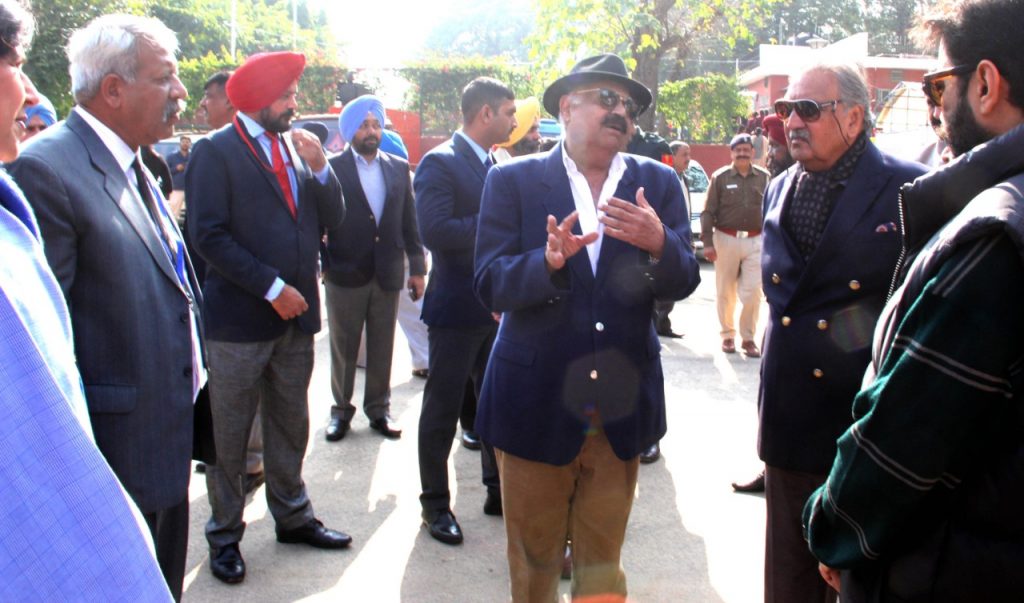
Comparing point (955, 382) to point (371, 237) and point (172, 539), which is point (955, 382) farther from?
point (371, 237)

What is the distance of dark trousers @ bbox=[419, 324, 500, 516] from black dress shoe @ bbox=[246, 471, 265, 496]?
1140 mm

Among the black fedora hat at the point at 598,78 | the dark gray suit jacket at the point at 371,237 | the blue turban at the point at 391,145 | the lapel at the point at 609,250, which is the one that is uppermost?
the black fedora hat at the point at 598,78

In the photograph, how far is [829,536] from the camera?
177 cm

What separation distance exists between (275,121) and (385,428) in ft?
8.28

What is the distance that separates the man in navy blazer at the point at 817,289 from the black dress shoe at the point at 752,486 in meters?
1.85

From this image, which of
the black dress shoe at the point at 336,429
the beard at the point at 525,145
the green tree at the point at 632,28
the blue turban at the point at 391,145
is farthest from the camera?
the green tree at the point at 632,28

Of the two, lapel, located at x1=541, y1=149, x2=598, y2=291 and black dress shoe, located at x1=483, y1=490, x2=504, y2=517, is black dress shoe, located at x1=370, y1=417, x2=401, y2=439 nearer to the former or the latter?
black dress shoe, located at x1=483, y1=490, x2=504, y2=517

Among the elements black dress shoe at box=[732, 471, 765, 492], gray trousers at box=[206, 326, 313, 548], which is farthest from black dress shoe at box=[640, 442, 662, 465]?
gray trousers at box=[206, 326, 313, 548]

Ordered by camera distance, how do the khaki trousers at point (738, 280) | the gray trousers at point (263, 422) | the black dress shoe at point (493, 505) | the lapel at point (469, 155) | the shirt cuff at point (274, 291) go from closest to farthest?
the shirt cuff at point (274, 291), the gray trousers at point (263, 422), the lapel at point (469, 155), the black dress shoe at point (493, 505), the khaki trousers at point (738, 280)

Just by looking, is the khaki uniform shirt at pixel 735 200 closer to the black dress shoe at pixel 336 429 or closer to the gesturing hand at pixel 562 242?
the black dress shoe at pixel 336 429

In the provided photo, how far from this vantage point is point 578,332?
2.89 metres

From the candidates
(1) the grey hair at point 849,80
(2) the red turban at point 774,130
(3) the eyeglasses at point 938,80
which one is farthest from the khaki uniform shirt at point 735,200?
(3) the eyeglasses at point 938,80

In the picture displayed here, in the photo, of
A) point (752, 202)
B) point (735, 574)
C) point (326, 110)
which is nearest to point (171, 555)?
point (735, 574)

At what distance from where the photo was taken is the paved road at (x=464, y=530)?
3.79m
